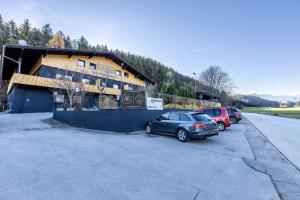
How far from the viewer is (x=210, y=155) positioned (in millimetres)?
Answer: 7566

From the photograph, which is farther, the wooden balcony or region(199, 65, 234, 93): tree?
region(199, 65, 234, 93): tree

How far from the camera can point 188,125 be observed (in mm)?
10164

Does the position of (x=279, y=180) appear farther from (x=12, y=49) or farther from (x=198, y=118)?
(x=12, y=49)

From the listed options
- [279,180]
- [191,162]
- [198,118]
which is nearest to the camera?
[279,180]

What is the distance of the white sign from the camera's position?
15372 millimetres

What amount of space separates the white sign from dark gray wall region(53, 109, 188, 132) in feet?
2.21

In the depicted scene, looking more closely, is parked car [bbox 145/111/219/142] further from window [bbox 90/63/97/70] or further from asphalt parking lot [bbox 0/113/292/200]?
window [bbox 90/63/97/70]

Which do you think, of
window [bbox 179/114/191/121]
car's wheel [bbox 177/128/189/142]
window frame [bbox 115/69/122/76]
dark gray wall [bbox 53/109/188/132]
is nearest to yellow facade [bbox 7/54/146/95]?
window frame [bbox 115/69/122/76]

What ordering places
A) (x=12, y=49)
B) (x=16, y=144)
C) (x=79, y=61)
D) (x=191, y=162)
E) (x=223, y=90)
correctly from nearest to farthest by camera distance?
1. (x=191, y=162)
2. (x=16, y=144)
3. (x=12, y=49)
4. (x=79, y=61)
5. (x=223, y=90)

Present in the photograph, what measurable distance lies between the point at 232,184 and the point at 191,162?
189cm

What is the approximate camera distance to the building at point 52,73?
77.9 ft

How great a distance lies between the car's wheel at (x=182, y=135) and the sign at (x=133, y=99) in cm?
470

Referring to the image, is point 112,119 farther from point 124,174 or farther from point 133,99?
point 124,174

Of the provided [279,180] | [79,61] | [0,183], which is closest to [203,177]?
[279,180]
